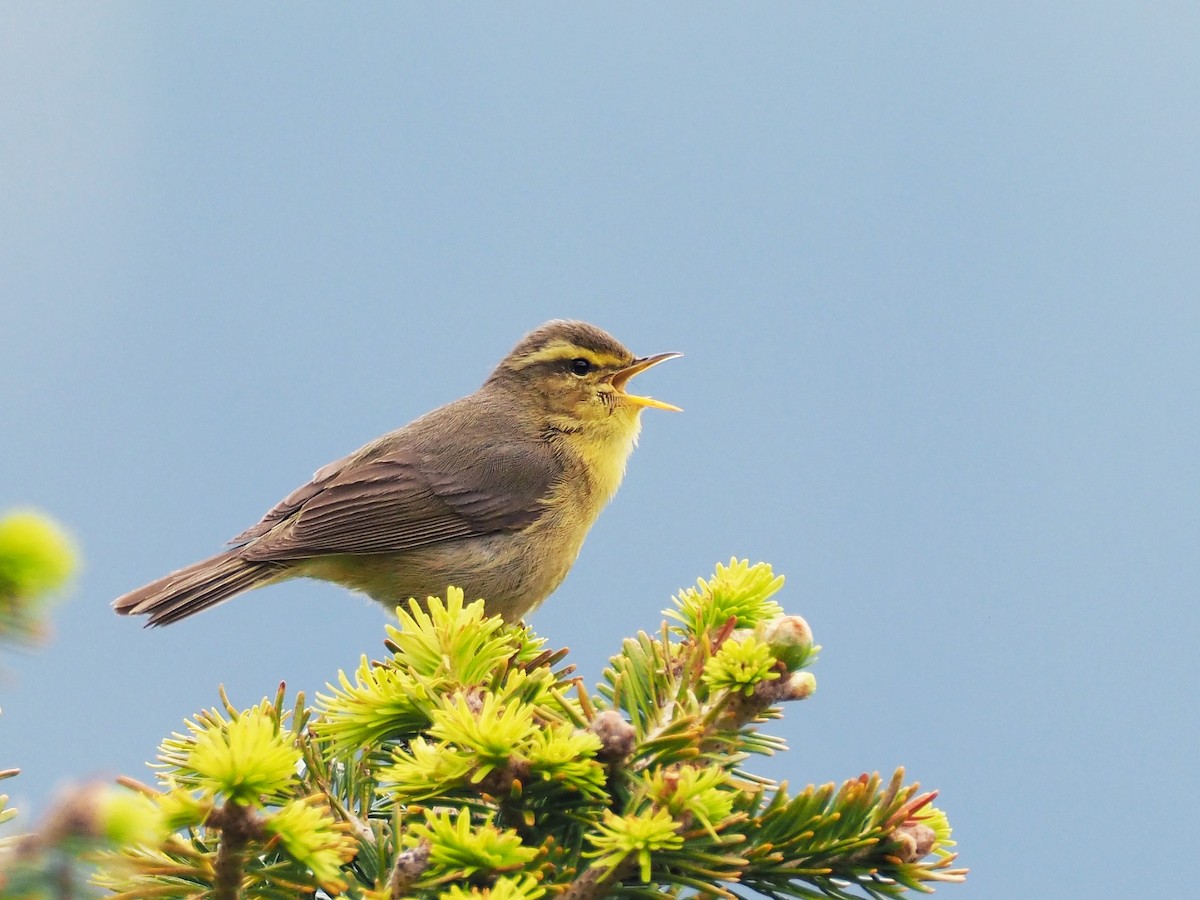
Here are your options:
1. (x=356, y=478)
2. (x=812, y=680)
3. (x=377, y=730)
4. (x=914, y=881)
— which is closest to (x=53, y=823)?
(x=377, y=730)

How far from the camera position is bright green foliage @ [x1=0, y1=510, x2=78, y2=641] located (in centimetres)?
110

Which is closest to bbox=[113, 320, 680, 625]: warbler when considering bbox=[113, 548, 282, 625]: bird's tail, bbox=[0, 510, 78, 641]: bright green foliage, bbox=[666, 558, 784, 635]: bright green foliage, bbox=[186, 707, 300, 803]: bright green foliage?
bbox=[113, 548, 282, 625]: bird's tail

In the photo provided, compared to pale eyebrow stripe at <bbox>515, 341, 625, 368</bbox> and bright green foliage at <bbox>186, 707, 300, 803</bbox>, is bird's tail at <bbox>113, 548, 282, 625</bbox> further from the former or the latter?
bright green foliage at <bbox>186, 707, 300, 803</bbox>

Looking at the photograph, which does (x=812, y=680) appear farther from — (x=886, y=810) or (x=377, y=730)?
(x=377, y=730)

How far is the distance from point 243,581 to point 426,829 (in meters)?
2.99

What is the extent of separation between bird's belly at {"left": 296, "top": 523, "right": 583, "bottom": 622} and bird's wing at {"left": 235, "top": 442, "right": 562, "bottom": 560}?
58 millimetres

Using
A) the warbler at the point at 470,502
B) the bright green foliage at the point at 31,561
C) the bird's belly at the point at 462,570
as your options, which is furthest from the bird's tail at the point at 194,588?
the bright green foliage at the point at 31,561

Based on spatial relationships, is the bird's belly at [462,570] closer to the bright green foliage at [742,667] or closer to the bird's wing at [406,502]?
the bird's wing at [406,502]

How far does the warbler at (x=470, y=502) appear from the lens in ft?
14.9

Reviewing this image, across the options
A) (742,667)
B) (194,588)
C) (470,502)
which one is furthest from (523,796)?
(470,502)

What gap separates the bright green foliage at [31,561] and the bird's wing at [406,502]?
3428 millimetres

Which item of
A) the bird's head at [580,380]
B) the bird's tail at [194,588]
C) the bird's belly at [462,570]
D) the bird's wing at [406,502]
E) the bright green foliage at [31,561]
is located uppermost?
the bird's head at [580,380]

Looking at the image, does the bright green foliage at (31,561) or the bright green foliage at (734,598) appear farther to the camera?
the bright green foliage at (734,598)

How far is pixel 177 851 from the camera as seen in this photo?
1.73 meters
